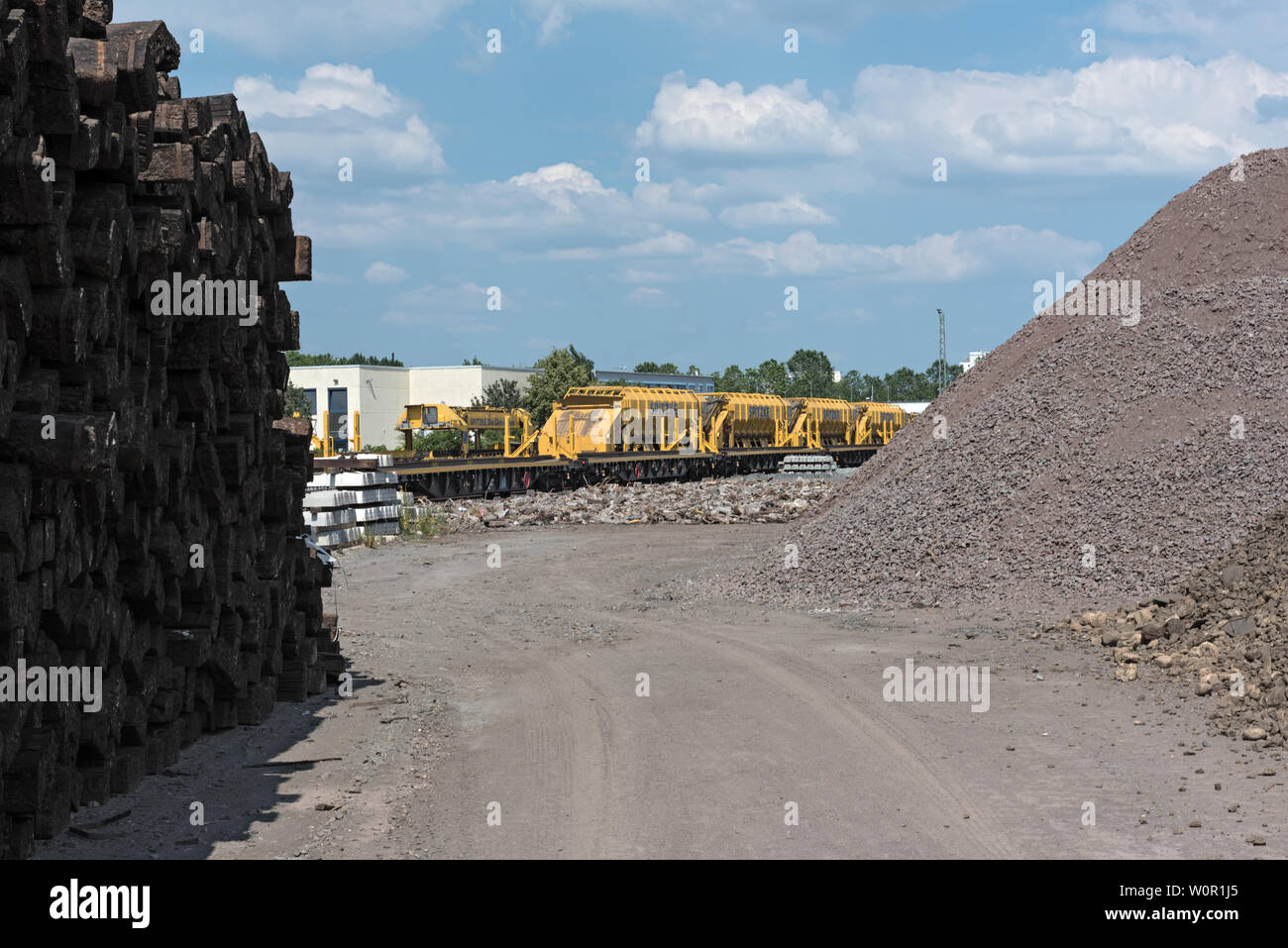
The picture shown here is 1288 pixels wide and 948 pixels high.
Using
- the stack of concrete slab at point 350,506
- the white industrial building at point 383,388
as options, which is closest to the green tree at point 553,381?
the white industrial building at point 383,388

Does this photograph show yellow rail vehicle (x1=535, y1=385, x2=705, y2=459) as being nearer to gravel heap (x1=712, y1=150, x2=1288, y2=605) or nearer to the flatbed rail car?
the flatbed rail car

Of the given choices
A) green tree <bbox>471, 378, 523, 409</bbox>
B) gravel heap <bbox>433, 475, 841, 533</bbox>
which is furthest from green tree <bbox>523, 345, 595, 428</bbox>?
gravel heap <bbox>433, 475, 841, 533</bbox>

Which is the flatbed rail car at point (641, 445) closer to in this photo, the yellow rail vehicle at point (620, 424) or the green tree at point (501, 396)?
the yellow rail vehicle at point (620, 424)

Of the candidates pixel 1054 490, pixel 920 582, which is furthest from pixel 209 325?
pixel 1054 490

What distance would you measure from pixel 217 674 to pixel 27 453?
3727 millimetres

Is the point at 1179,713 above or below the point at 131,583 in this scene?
below

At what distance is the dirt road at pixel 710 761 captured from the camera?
23.6ft

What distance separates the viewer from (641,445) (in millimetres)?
47312

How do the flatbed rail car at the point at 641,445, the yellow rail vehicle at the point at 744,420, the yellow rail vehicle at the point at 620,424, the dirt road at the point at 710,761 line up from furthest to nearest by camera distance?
the yellow rail vehicle at the point at 744,420 → the yellow rail vehicle at the point at 620,424 → the flatbed rail car at the point at 641,445 → the dirt road at the point at 710,761

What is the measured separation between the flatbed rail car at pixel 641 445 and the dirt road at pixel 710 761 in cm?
2173

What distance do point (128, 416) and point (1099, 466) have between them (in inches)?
575

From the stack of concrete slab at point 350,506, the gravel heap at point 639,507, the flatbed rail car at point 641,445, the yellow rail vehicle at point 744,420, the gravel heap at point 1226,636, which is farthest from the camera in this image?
the yellow rail vehicle at point 744,420
